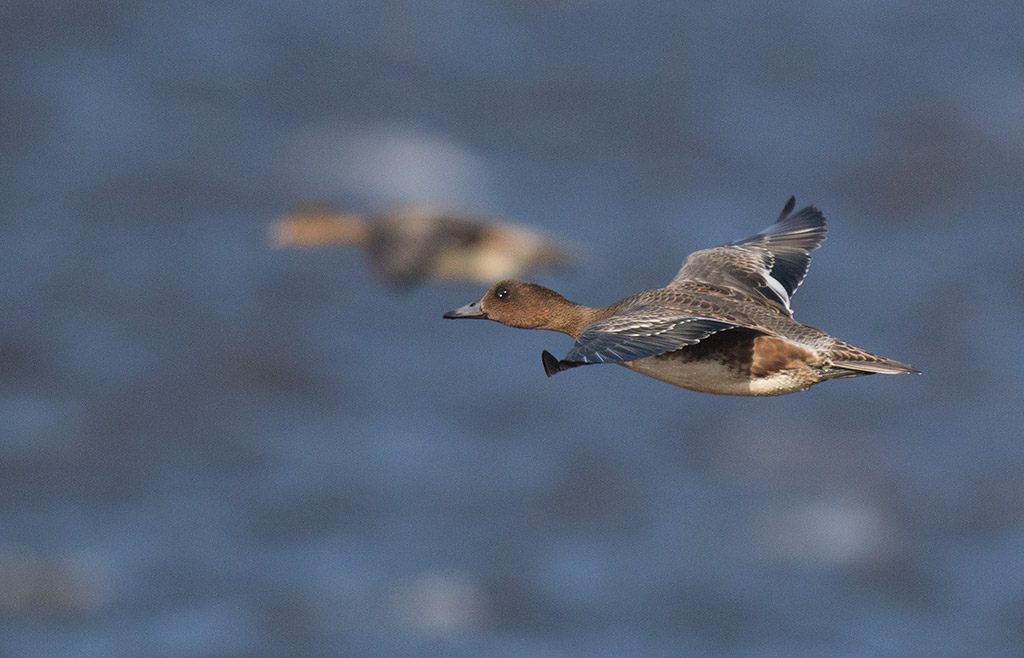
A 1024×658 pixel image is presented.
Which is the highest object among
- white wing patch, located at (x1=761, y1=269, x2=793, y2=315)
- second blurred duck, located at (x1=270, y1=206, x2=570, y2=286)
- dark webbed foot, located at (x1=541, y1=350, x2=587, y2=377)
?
second blurred duck, located at (x1=270, y1=206, x2=570, y2=286)

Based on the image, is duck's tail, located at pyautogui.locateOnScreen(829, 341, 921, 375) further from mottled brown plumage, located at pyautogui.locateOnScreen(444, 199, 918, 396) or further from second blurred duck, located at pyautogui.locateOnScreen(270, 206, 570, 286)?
second blurred duck, located at pyautogui.locateOnScreen(270, 206, 570, 286)

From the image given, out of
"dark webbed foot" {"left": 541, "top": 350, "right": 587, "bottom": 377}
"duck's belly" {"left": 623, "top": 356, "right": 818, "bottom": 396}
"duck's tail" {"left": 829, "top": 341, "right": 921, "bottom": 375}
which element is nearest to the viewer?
"dark webbed foot" {"left": 541, "top": 350, "right": 587, "bottom": 377}

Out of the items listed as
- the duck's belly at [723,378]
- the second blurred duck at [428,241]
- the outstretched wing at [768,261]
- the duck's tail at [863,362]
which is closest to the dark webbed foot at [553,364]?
the duck's belly at [723,378]

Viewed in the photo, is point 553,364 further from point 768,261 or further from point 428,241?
point 428,241

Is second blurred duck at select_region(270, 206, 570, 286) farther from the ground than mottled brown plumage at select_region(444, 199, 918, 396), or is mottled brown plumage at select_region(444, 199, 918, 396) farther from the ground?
second blurred duck at select_region(270, 206, 570, 286)

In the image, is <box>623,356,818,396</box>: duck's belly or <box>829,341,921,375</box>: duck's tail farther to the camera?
<box>623,356,818,396</box>: duck's belly

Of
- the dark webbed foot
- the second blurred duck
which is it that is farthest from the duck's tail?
the second blurred duck

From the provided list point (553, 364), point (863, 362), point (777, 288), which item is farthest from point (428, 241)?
point (553, 364)

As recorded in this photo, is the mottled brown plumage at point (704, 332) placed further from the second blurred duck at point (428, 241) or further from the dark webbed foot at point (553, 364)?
the second blurred duck at point (428, 241)
